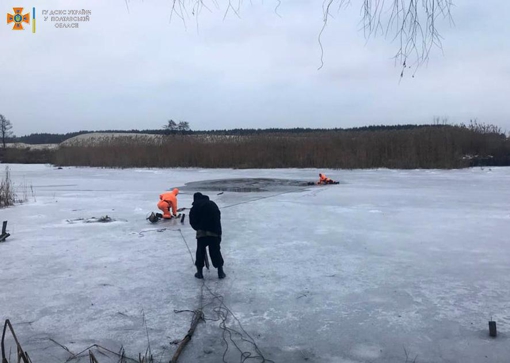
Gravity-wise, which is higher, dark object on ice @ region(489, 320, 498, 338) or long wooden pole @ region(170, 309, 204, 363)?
dark object on ice @ region(489, 320, 498, 338)

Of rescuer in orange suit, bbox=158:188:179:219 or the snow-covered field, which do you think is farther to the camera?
rescuer in orange suit, bbox=158:188:179:219

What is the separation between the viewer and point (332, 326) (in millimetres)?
4277

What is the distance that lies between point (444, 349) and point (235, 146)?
105ft

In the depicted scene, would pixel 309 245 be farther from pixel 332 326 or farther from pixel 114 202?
pixel 114 202

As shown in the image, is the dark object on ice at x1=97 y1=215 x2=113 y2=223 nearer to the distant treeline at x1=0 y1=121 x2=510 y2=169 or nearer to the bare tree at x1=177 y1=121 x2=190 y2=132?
the distant treeline at x1=0 y1=121 x2=510 y2=169

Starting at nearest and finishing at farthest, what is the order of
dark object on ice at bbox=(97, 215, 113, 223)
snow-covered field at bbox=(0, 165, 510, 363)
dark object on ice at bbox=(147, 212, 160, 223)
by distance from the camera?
snow-covered field at bbox=(0, 165, 510, 363)
dark object on ice at bbox=(147, 212, 160, 223)
dark object on ice at bbox=(97, 215, 113, 223)

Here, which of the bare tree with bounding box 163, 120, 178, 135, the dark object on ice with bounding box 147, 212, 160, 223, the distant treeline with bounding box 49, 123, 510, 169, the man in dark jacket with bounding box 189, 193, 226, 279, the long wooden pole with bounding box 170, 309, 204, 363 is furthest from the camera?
the bare tree with bounding box 163, 120, 178, 135

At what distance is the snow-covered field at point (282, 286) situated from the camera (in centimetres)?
392

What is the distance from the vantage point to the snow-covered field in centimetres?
392

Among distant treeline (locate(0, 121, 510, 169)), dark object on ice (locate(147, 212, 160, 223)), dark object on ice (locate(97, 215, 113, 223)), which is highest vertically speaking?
distant treeline (locate(0, 121, 510, 169))

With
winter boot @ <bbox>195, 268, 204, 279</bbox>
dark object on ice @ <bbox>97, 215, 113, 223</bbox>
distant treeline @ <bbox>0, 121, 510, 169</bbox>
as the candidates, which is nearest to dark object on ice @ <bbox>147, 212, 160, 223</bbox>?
dark object on ice @ <bbox>97, 215, 113, 223</bbox>

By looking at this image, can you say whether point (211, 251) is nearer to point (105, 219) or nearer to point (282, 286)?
point (282, 286)

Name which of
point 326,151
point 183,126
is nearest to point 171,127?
point 183,126

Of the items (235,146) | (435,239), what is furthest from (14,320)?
(235,146)
